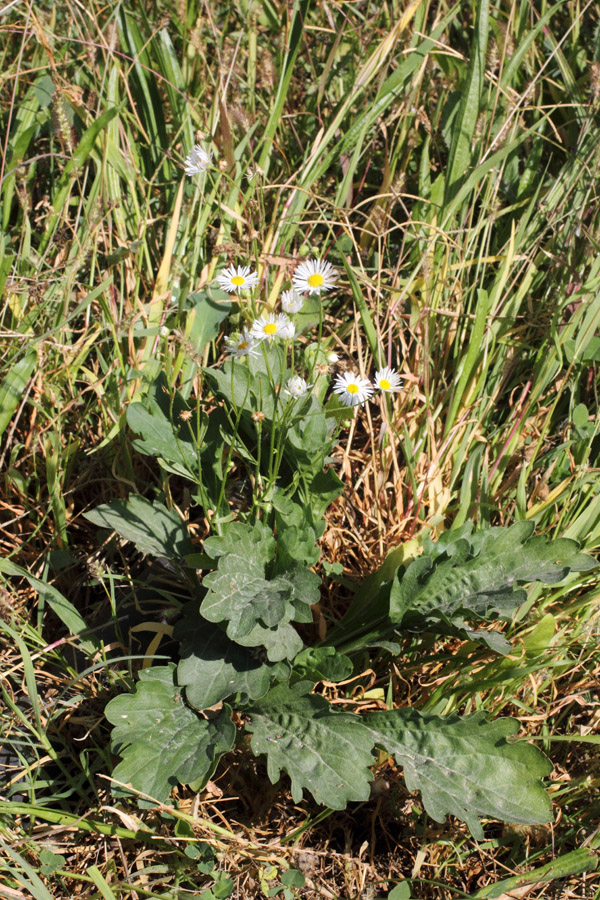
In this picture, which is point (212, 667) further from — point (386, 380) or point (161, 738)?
point (386, 380)

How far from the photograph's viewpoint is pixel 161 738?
58.4 inches

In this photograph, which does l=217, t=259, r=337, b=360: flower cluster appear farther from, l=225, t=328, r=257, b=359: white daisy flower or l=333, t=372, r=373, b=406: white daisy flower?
l=333, t=372, r=373, b=406: white daisy flower

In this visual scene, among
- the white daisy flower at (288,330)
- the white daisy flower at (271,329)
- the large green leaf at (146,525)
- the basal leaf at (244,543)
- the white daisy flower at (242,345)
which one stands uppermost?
the white daisy flower at (288,330)

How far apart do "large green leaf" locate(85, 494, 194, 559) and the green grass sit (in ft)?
0.34

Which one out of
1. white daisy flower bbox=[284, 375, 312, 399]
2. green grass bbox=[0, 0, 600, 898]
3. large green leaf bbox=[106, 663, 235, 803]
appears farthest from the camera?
green grass bbox=[0, 0, 600, 898]

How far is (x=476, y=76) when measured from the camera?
220 cm

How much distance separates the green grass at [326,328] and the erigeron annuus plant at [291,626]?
0.39 feet

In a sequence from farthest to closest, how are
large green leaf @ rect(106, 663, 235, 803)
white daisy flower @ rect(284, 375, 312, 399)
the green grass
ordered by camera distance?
the green grass → white daisy flower @ rect(284, 375, 312, 399) → large green leaf @ rect(106, 663, 235, 803)

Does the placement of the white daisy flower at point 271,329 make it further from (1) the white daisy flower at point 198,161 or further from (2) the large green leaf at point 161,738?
(2) the large green leaf at point 161,738

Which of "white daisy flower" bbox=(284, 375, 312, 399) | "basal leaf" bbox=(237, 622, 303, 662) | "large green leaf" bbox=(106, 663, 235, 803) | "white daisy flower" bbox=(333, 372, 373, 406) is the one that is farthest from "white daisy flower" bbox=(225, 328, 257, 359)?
"large green leaf" bbox=(106, 663, 235, 803)

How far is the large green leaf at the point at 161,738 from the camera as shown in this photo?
4.66 ft

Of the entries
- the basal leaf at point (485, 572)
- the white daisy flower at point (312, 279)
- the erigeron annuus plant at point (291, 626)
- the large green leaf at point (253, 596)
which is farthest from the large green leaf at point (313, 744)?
the white daisy flower at point (312, 279)

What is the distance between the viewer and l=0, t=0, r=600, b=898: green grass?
1625 mm

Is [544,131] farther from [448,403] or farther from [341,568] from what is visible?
[341,568]
